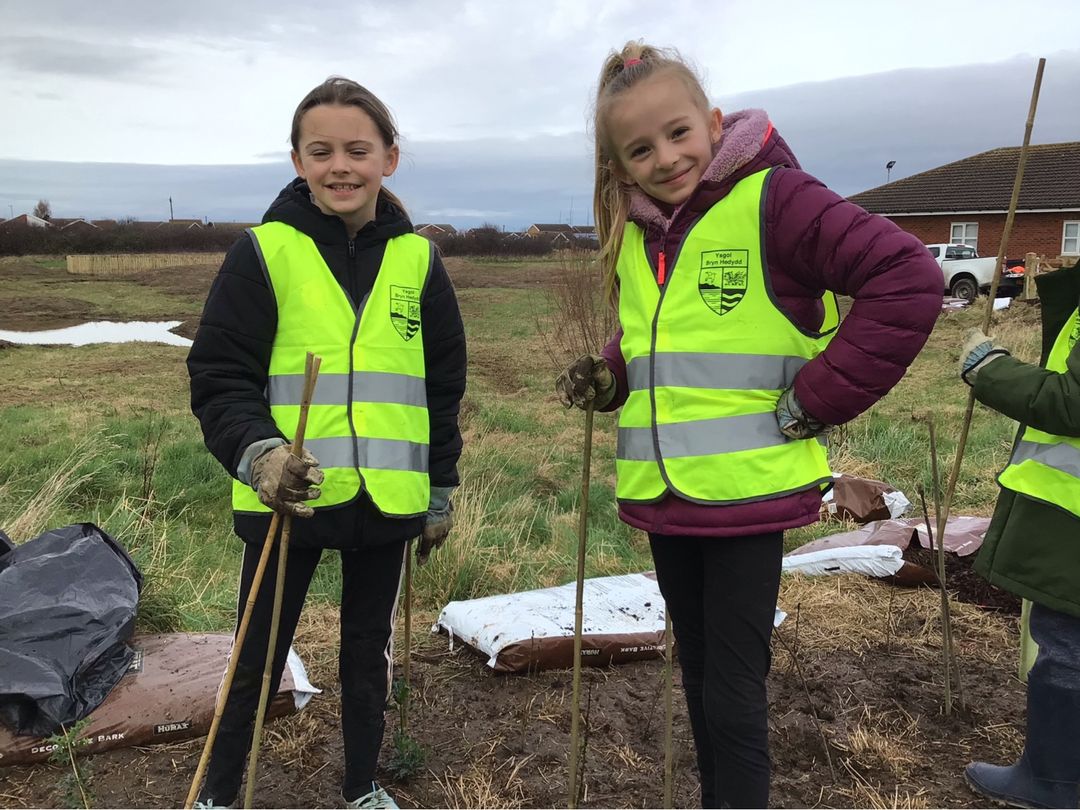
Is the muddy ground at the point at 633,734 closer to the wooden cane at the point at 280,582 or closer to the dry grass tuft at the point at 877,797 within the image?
the dry grass tuft at the point at 877,797

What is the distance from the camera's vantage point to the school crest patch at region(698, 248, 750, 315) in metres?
1.77

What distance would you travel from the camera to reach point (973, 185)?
91.2 ft

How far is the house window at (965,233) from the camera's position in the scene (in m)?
27.2

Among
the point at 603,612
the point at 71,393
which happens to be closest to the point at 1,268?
the point at 71,393

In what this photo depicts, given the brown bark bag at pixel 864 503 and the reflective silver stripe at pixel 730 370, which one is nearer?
the reflective silver stripe at pixel 730 370

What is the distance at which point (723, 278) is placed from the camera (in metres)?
1.78

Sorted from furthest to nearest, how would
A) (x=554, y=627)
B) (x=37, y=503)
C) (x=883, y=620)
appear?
1. (x=37, y=503)
2. (x=883, y=620)
3. (x=554, y=627)

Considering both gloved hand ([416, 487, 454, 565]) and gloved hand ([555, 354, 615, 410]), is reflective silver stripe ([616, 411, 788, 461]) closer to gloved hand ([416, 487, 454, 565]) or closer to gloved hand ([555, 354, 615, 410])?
gloved hand ([555, 354, 615, 410])

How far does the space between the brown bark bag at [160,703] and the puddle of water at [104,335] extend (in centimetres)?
1375

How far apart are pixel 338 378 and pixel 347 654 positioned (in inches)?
29.2

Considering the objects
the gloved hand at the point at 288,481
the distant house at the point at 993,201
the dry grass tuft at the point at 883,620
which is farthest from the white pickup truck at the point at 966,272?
the gloved hand at the point at 288,481

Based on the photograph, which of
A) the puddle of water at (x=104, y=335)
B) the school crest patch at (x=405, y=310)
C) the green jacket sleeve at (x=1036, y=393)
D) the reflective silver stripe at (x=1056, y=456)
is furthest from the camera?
the puddle of water at (x=104, y=335)

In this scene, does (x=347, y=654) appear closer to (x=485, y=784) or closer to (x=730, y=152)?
(x=485, y=784)

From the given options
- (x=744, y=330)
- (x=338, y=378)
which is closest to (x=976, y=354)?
(x=744, y=330)
